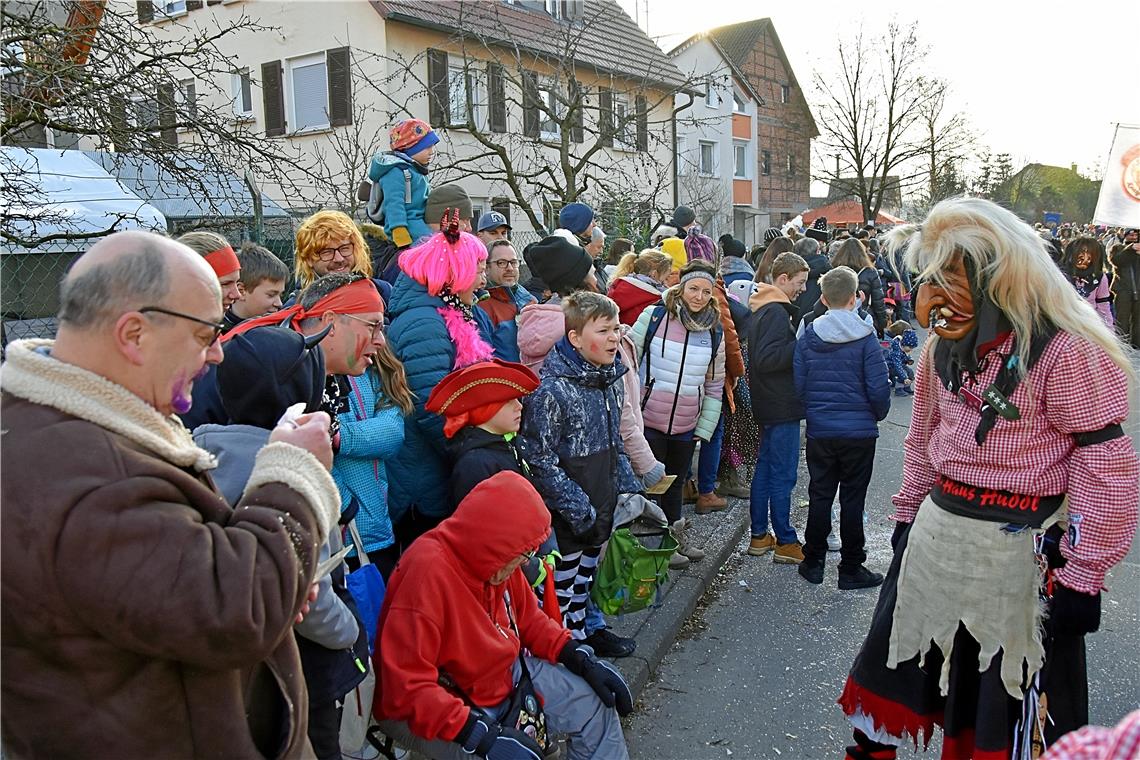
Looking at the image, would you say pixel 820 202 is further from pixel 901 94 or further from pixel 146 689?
pixel 146 689

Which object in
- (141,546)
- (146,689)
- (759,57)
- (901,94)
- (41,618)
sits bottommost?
(146,689)

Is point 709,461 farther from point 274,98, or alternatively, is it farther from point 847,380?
point 274,98

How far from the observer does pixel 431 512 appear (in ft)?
11.8

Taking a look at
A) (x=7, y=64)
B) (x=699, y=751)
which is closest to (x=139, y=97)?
(x=7, y=64)

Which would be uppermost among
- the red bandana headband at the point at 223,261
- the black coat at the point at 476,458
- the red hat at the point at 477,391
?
Answer: the red bandana headband at the point at 223,261

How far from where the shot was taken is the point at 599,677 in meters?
2.85

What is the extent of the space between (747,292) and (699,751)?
14.0ft

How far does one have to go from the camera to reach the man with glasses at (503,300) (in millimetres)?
4246

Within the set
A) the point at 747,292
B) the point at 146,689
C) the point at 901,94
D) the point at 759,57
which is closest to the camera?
the point at 146,689

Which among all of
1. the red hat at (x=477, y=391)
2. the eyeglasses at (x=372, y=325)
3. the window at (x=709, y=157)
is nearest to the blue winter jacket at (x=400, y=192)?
the red hat at (x=477, y=391)

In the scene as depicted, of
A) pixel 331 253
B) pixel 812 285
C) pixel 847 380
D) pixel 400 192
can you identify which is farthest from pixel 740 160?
pixel 331 253

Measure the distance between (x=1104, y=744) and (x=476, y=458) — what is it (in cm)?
241

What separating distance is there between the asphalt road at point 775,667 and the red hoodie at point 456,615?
102 cm

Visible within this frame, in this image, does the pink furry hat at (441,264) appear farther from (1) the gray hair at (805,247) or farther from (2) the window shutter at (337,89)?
(2) the window shutter at (337,89)
